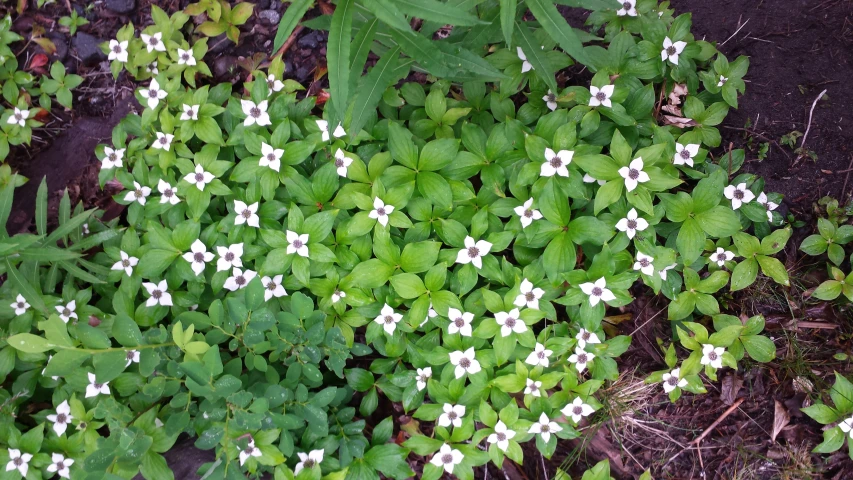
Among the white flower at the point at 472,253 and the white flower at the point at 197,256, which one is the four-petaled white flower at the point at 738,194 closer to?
the white flower at the point at 472,253

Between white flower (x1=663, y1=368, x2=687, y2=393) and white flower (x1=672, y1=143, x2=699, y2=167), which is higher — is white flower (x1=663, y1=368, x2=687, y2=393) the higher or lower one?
the lower one

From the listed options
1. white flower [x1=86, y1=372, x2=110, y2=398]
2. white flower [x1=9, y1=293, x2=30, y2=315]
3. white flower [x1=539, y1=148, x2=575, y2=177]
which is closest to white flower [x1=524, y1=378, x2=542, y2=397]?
white flower [x1=539, y1=148, x2=575, y2=177]

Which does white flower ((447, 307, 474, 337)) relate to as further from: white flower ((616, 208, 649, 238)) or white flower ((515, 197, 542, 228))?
white flower ((616, 208, 649, 238))

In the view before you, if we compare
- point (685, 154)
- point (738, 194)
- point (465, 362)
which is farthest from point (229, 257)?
point (738, 194)

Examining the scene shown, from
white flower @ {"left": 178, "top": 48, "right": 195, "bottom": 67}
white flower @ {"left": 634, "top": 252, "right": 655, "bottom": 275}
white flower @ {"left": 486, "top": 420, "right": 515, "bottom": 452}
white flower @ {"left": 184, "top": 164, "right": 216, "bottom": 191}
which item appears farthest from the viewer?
white flower @ {"left": 178, "top": 48, "right": 195, "bottom": 67}

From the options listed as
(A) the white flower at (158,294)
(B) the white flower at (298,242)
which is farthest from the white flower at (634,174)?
(A) the white flower at (158,294)

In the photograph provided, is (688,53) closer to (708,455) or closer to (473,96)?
(473,96)

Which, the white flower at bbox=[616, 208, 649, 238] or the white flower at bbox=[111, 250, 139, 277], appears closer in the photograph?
the white flower at bbox=[616, 208, 649, 238]
